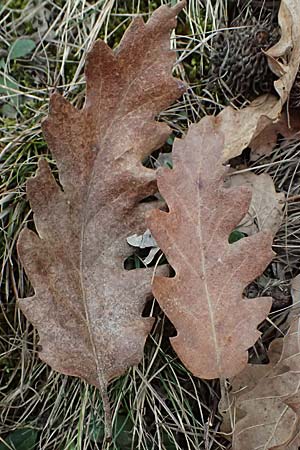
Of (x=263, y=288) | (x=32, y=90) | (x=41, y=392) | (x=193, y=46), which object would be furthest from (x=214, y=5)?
(x=41, y=392)

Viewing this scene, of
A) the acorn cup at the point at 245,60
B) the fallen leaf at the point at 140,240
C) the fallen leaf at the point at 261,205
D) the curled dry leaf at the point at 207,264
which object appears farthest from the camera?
the acorn cup at the point at 245,60

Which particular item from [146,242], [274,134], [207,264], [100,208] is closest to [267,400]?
[207,264]

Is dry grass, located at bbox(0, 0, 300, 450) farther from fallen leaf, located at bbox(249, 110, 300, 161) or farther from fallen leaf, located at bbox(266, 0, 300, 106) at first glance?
fallen leaf, located at bbox(266, 0, 300, 106)

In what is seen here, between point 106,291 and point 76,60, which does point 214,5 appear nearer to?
point 76,60

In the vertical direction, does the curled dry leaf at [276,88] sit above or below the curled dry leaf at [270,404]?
above

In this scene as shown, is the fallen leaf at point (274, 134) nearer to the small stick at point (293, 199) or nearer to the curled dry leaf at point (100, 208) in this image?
the small stick at point (293, 199)

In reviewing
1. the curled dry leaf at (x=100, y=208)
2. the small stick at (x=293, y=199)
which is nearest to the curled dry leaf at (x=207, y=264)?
the curled dry leaf at (x=100, y=208)
